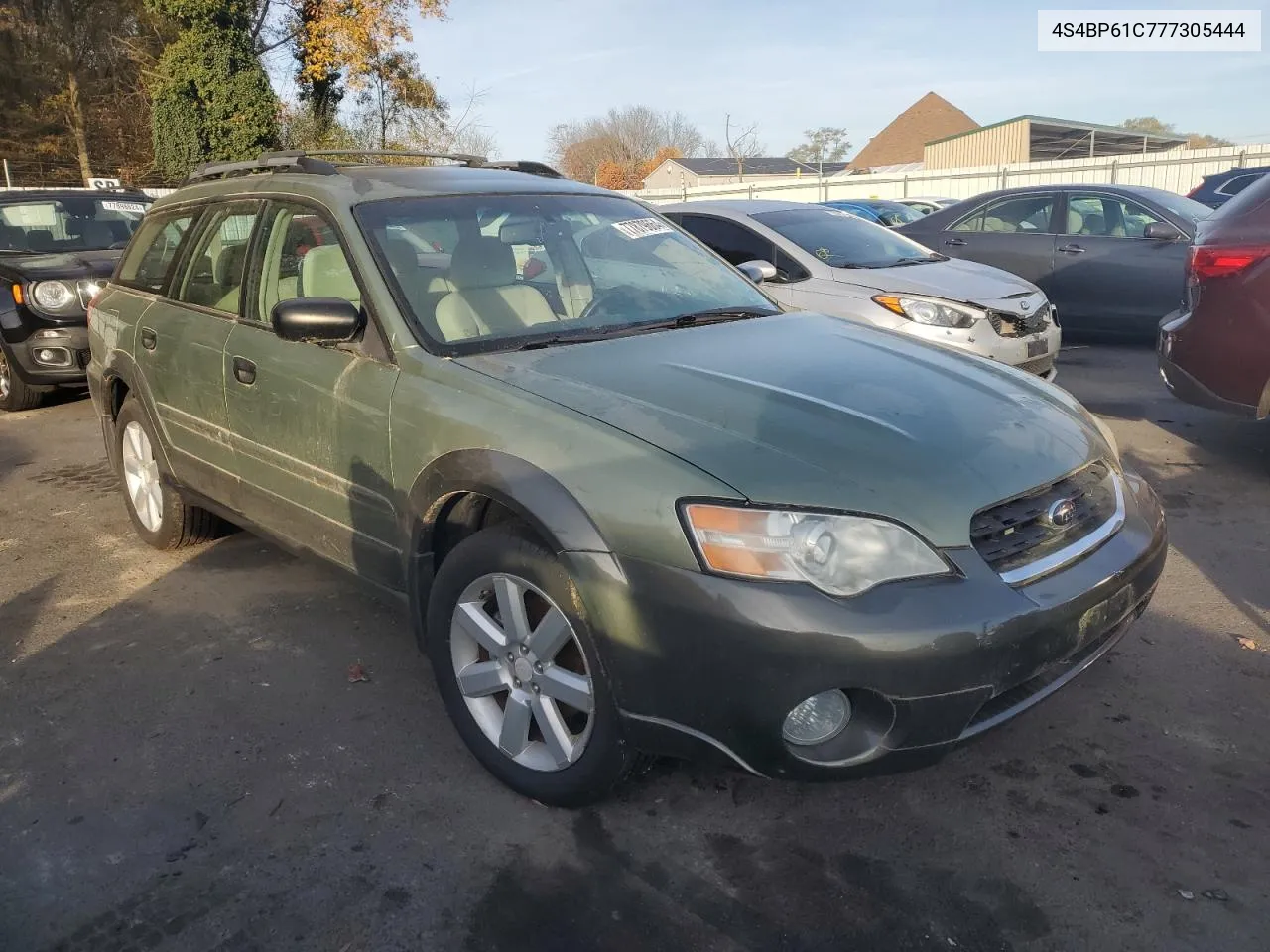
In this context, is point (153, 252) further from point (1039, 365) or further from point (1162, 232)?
point (1162, 232)

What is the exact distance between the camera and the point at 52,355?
7.79 metres

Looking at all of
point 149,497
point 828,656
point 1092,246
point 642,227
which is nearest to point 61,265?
point 149,497

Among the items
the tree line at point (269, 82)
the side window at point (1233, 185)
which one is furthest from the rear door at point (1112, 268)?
the tree line at point (269, 82)

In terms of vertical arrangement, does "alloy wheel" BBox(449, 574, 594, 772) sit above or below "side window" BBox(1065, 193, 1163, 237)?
below

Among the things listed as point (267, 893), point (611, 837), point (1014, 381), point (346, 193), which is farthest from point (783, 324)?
point (267, 893)

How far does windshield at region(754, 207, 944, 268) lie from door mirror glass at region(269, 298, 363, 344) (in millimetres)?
4898

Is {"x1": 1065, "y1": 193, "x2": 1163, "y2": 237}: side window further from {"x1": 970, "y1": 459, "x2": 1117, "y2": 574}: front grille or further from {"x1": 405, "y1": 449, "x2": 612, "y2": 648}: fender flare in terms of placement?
{"x1": 405, "y1": 449, "x2": 612, "y2": 648}: fender flare

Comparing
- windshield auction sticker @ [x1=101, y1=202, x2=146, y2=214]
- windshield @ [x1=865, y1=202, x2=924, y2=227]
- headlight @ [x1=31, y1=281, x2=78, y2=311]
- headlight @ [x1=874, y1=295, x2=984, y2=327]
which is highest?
windshield auction sticker @ [x1=101, y1=202, x2=146, y2=214]

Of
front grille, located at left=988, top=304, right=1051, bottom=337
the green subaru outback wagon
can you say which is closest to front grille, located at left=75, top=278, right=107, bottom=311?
the green subaru outback wagon

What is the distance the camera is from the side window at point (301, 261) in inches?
133

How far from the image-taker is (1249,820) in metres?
2.55

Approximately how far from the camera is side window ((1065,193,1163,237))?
897 centimetres

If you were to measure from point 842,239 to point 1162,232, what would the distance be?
3.03m

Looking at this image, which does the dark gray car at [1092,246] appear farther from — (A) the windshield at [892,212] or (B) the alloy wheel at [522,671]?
(B) the alloy wheel at [522,671]
